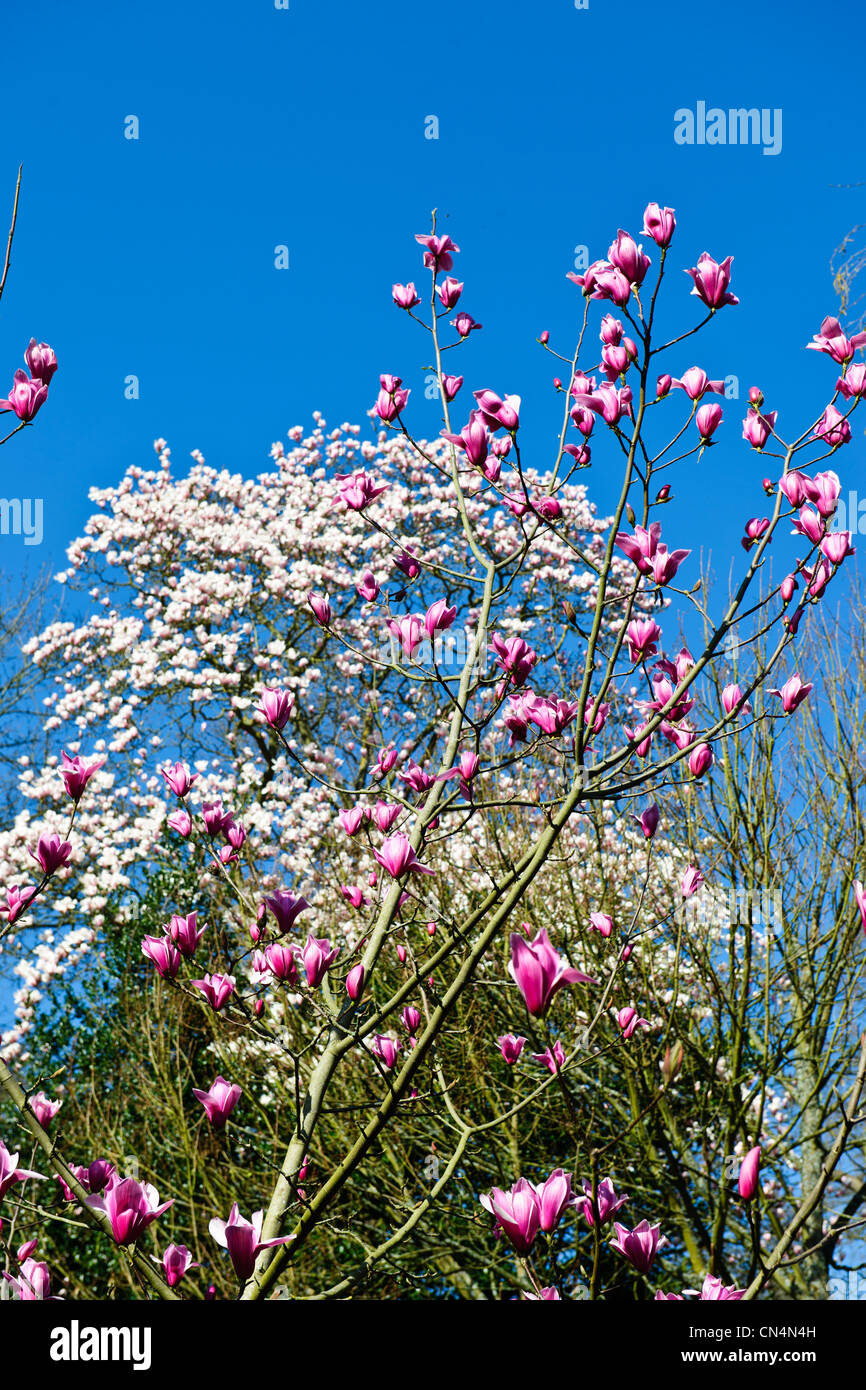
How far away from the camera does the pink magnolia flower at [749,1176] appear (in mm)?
2146

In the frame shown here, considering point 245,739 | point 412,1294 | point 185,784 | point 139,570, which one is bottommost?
point 412,1294

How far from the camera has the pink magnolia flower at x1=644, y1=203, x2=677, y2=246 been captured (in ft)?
7.59

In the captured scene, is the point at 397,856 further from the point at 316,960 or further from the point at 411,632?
the point at 411,632

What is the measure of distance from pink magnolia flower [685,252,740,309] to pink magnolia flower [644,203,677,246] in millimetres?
94

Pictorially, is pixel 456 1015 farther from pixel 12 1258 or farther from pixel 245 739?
pixel 245 739

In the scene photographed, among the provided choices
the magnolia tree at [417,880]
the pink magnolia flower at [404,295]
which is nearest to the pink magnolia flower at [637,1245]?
the magnolia tree at [417,880]

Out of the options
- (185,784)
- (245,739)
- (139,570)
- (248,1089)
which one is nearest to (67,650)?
(139,570)

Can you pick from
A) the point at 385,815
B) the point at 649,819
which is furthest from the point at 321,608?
the point at 649,819

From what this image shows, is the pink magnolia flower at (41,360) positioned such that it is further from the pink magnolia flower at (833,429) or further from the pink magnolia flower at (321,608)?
the pink magnolia flower at (833,429)

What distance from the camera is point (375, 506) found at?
14.4 m

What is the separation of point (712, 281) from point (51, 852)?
2.02 meters

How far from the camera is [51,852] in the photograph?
2387mm

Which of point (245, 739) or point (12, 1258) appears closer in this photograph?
Result: point (12, 1258)
